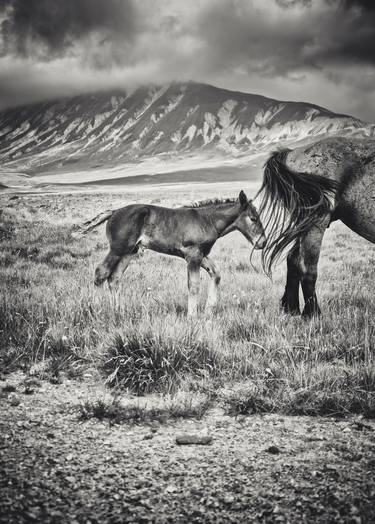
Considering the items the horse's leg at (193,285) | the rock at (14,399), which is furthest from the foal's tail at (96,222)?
the rock at (14,399)

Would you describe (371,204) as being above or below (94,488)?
above

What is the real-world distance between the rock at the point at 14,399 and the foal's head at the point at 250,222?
456 centimetres

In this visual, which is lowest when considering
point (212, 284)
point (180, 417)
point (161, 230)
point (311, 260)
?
point (180, 417)

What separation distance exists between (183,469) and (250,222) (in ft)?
16.5

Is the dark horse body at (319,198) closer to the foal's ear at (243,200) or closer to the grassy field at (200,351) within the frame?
the grassy field at (200,351)

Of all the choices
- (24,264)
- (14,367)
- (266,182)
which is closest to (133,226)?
(266,182)

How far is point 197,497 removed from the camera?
6.82 ft

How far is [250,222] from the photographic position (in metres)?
6.82

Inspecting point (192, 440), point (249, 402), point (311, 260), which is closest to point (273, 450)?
point (192, 440)

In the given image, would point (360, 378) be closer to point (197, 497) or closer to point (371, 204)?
point (197, 497)

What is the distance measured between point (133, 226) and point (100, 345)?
3.00m

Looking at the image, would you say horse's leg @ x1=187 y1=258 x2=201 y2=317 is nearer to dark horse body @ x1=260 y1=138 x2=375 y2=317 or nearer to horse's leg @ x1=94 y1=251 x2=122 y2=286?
dark horse body @ x1=260 y1=138 x2=375 y2=317

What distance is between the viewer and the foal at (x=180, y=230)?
21.9 feet

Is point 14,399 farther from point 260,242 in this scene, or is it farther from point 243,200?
point 243,200
